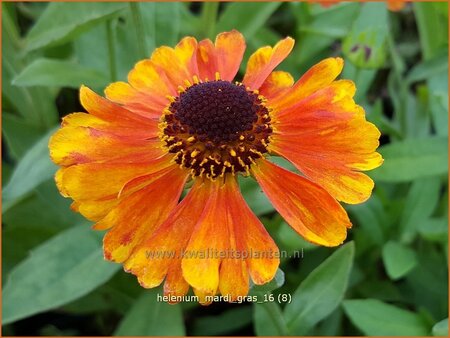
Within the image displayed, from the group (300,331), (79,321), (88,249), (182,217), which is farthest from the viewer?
(79,321)

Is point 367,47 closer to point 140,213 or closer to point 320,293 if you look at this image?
point 320,293

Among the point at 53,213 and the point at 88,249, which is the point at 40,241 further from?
the point at 88,249

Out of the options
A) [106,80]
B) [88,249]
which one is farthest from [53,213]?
[106,80]

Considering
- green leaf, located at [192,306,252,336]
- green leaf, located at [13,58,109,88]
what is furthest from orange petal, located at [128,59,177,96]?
green leaf, located at [192,306,252,336]

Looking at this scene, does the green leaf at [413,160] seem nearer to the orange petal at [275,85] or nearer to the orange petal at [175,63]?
the orange petal at [275,85]

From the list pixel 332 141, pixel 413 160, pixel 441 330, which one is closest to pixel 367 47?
pixel 413 160
